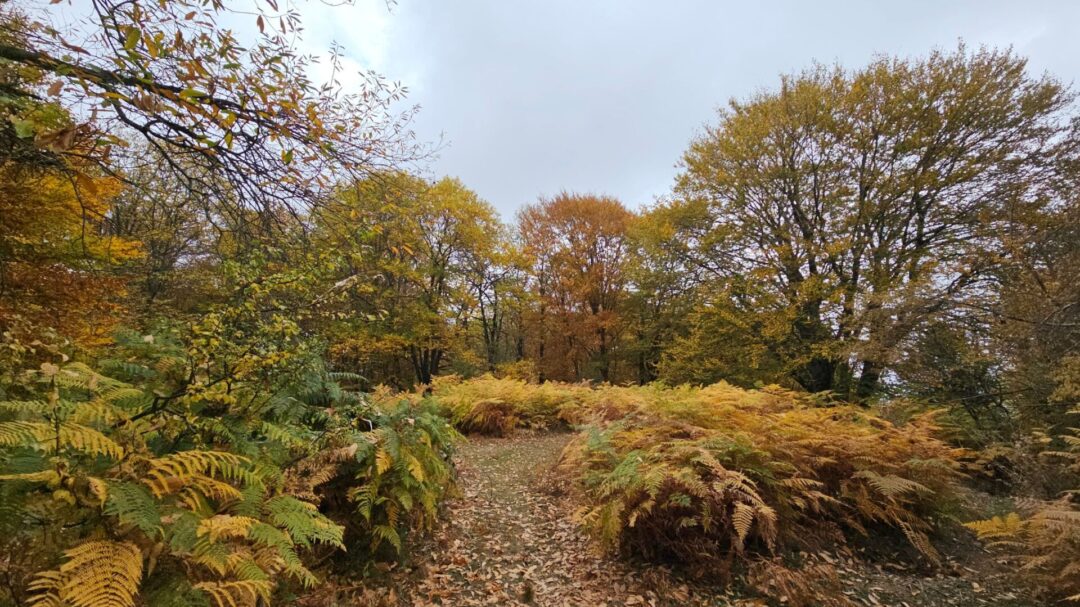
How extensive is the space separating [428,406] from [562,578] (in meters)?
1.97

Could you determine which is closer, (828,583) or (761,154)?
(828,583)

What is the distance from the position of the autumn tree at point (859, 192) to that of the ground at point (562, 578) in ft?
15.1

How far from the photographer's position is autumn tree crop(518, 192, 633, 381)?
1802cm

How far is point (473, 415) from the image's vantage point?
8.34 metres

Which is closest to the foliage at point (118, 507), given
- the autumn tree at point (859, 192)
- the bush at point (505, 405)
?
the bush at point (505, 405)

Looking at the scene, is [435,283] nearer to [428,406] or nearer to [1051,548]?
[428,406]

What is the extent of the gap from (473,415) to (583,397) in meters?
2.49

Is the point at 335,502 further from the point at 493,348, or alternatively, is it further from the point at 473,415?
the point at 493,348

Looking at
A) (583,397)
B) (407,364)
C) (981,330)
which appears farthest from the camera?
(407,364)

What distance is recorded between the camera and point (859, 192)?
10.3 meters

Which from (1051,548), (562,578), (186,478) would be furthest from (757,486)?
(186,478)

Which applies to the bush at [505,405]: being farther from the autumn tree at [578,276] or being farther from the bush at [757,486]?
the autumn tree at [578,276]

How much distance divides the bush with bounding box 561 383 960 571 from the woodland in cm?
3

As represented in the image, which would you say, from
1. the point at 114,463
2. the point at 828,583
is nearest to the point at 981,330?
the point at 828,583
